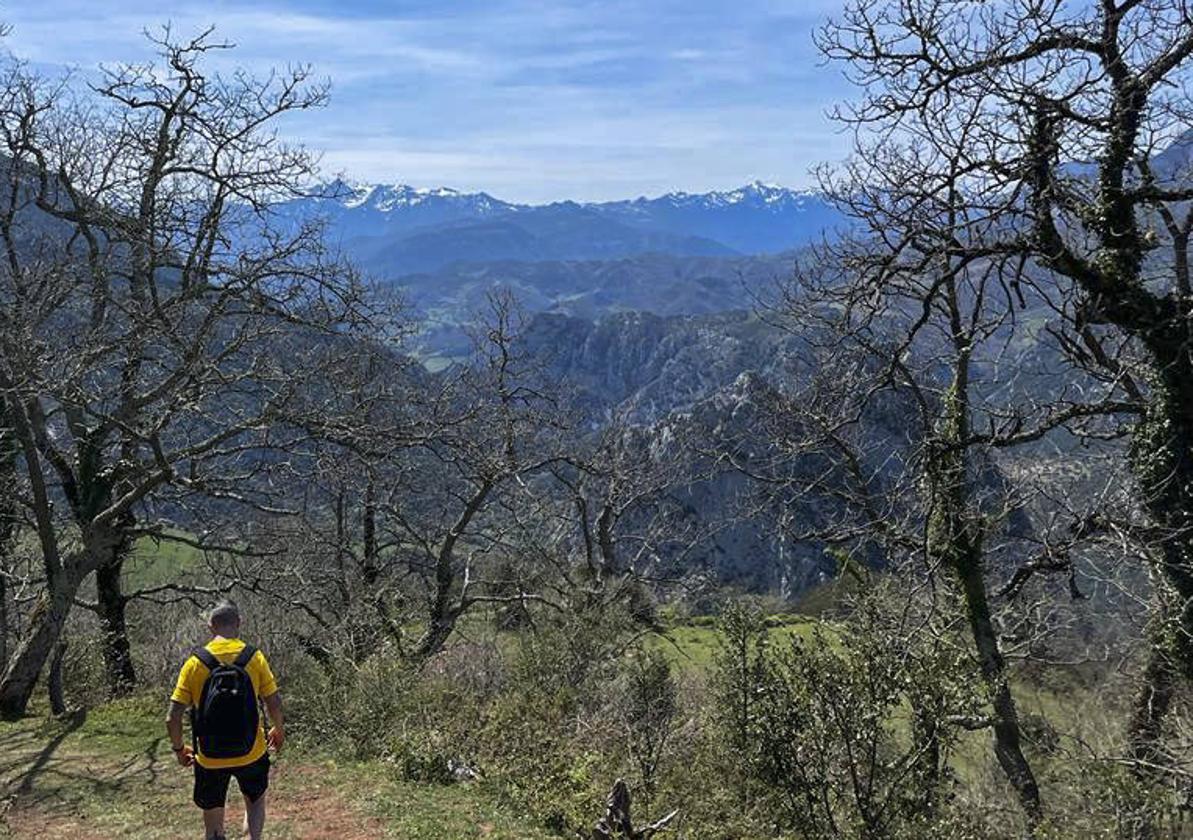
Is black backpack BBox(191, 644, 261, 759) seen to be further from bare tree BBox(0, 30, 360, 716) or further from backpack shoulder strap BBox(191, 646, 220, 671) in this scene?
bare tree BBox(0, 30, 360, 716)

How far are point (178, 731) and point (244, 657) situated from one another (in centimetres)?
74

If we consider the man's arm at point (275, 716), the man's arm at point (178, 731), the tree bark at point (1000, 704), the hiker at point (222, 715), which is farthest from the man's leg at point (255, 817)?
the tree bark at point (1000, 704)

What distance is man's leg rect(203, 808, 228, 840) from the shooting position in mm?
6395

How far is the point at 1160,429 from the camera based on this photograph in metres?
10.8

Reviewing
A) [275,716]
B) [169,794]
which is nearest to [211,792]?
[275,716]

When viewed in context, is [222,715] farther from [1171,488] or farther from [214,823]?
[1171,488]

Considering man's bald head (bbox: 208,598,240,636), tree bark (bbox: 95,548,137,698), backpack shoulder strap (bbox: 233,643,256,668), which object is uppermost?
man's bald head (bbox: 208,598,240,636)

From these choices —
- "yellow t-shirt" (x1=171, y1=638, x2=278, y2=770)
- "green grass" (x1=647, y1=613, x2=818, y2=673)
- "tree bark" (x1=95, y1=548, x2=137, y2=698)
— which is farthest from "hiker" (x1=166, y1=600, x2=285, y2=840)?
Answer: "tree bark" (x1=95, y1=548, x2=137, y2=698)

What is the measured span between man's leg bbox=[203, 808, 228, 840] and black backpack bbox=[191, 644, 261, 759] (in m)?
0.50

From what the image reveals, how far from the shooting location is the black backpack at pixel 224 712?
242 inches

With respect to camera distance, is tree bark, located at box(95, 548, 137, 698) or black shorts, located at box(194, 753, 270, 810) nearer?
black shorts, located at box(194, 753, 270, 810)

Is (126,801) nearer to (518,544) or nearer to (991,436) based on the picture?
(991,436)

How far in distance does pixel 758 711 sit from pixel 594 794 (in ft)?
7.83

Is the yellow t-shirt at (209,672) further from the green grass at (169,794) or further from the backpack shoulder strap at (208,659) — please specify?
the green grass at (169,794)
